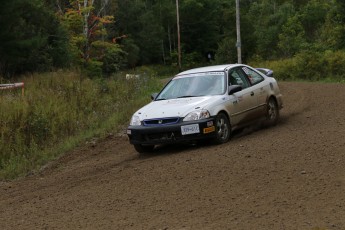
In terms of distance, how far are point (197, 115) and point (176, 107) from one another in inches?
18.0

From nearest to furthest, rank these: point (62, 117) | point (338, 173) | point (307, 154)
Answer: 1. point (338, 173)
2. point (307, 154)
3. point (62, 117)

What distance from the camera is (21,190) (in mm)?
8469

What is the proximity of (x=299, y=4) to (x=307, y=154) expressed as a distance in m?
71.6

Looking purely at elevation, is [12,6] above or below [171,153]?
above

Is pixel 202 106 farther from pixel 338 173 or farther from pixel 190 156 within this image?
pixel 338 173

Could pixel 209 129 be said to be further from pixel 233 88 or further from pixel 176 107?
pixel 233 88


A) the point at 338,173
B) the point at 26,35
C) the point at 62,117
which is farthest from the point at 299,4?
the point at 338,173

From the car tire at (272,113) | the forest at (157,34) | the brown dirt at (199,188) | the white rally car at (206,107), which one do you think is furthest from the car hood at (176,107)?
the forest at (157,34)

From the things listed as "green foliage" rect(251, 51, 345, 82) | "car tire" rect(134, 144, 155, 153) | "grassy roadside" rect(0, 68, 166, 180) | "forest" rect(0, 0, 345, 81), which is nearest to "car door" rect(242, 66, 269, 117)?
"car tire" rect(134, 144, 155, 153)

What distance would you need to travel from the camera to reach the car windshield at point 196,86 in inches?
428

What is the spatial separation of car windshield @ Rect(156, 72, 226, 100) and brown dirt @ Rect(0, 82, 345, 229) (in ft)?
3.47

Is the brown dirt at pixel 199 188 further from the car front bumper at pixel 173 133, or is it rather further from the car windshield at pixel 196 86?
the car windshield at pixel 196 86

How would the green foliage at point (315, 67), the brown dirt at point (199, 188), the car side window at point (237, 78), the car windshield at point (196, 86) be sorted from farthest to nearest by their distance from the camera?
the green foliage at point (315, 67) < the car side window at point (237, 78) < the car windshield at point (196, 86) < the brown dirt at point (199, 188)

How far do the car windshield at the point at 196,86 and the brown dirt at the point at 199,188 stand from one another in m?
1.06
